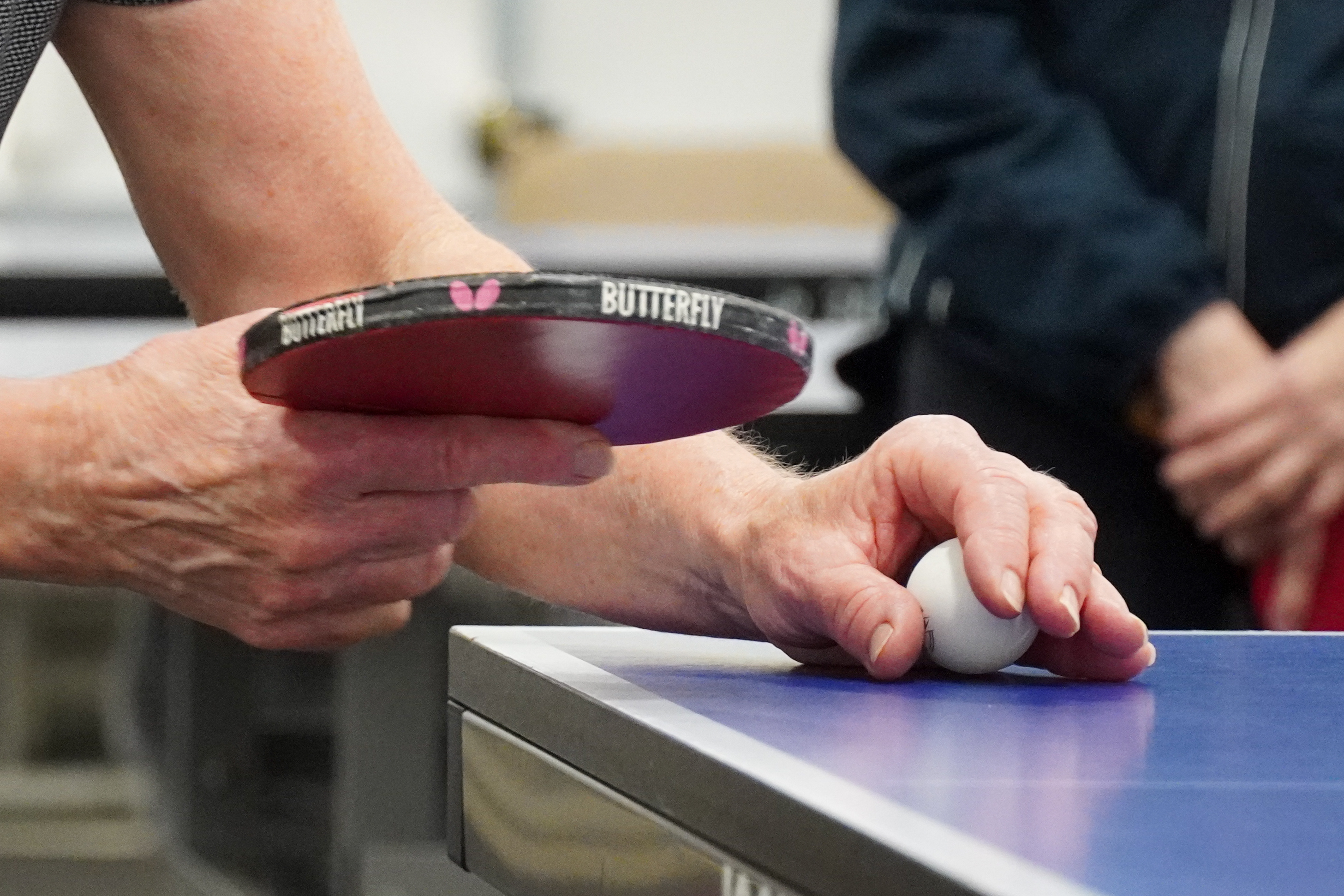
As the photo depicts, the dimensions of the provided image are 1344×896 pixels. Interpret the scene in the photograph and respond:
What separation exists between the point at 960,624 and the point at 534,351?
0.25m

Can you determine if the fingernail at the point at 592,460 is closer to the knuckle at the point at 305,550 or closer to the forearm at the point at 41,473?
the knuckle at the point at 305,550

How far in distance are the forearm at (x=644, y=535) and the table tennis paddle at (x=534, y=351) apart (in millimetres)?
185

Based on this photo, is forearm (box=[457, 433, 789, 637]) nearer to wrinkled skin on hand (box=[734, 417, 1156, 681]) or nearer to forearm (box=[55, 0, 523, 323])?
wrinkled skin on hand (box=[734, 417, 1156, 681])

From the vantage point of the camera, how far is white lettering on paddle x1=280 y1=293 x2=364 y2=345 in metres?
0.57

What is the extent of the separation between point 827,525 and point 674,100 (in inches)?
128

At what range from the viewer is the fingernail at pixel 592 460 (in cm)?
74

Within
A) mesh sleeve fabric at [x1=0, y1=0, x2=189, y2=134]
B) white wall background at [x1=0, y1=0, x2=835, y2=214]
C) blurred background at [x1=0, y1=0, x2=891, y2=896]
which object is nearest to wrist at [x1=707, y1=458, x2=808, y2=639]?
mesh sleeve fabric at [x1=0, y1=0, x2=189, y2=134]

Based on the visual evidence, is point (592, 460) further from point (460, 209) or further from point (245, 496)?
point (460, 209)

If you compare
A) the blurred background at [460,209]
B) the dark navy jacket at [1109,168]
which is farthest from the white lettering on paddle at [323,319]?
the blurred background at [460,209]

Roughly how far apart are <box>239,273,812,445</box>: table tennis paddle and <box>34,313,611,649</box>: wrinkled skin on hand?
0.11ft

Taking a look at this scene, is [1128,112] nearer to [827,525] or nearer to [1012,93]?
[1012,93]

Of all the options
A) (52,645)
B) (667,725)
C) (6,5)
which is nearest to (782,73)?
(52,645)

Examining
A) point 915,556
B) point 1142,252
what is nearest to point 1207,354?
point 1142,252

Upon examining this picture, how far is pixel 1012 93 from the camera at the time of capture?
1.39m
